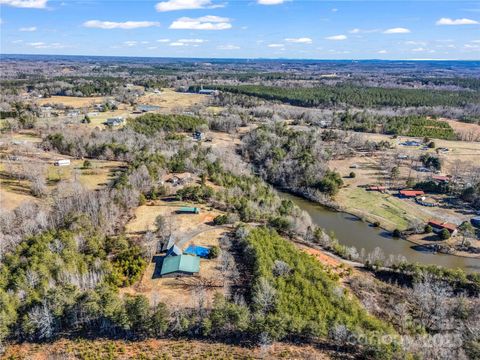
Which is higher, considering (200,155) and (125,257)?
(200,155)

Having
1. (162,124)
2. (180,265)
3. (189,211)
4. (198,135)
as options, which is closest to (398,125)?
(198,135)

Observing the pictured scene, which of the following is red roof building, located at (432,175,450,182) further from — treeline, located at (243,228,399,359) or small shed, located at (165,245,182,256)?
small shed, located at (165,245,182,256)

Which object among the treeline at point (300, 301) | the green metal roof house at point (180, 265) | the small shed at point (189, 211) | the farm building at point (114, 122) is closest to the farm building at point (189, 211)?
the small shed at point (189, 211)

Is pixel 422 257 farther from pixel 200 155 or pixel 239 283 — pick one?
pixel 200 155

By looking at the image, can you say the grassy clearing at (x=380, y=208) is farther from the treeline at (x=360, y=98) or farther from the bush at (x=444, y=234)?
the treeline at (x=360, y=98)

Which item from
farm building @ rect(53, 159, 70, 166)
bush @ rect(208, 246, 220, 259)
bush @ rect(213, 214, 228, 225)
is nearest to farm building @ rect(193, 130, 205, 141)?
farm building @ rect(53, 159, 70, 166)

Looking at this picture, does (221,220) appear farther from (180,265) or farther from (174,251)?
(180,265)

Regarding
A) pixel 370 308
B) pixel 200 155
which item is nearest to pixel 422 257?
pixel 370 308
